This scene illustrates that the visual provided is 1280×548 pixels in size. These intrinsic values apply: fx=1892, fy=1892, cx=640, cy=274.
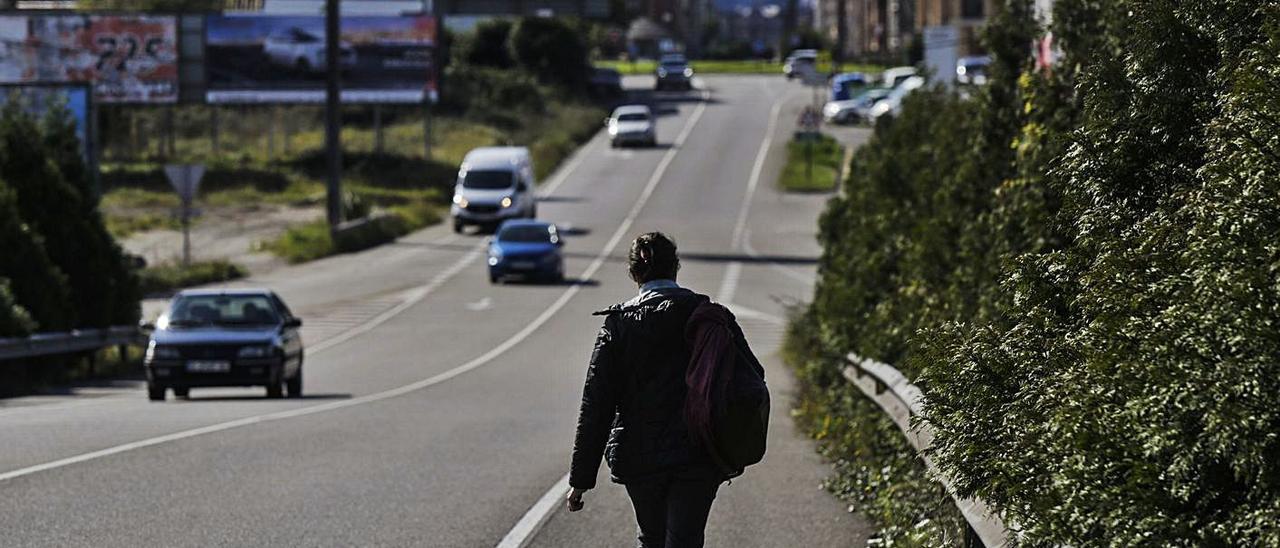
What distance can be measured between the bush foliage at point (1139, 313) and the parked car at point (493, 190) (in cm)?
4604

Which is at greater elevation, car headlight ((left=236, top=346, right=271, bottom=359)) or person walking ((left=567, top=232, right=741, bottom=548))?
person walking ((left=567, top=232, right=741, bottom=548))

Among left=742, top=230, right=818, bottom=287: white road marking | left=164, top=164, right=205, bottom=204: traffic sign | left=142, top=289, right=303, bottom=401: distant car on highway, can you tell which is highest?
left=164, top=164, right=205, bottom=204: traffic sign

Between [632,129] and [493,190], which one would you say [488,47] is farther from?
[493,190]

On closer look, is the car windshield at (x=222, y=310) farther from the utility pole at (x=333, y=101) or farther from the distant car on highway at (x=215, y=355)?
the utility pole at (x=333, y=101)

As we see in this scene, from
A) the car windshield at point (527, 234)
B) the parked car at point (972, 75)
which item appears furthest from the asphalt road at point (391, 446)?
the parked car at point (972, 75)

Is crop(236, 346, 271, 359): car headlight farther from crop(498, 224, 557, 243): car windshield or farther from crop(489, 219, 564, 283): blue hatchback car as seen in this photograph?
crop(498, 224, 557, 243): car windshield

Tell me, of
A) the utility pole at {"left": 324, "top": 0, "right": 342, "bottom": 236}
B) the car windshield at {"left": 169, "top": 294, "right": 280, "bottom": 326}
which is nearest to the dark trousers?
the car windshield at {"left": 169, "top": 294, "right": 280, "bottom": 326}

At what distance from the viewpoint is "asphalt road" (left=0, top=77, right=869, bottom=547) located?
1050 centimetres

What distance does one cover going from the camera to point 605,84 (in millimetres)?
110938

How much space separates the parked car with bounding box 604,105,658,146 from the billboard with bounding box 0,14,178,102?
71.0ft

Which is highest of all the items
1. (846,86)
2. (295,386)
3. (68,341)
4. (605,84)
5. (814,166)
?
(605,84)

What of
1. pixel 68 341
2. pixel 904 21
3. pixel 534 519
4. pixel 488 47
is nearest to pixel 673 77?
pixel 488 47

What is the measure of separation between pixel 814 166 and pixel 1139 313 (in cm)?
6897

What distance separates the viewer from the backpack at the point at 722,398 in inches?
→ 262
